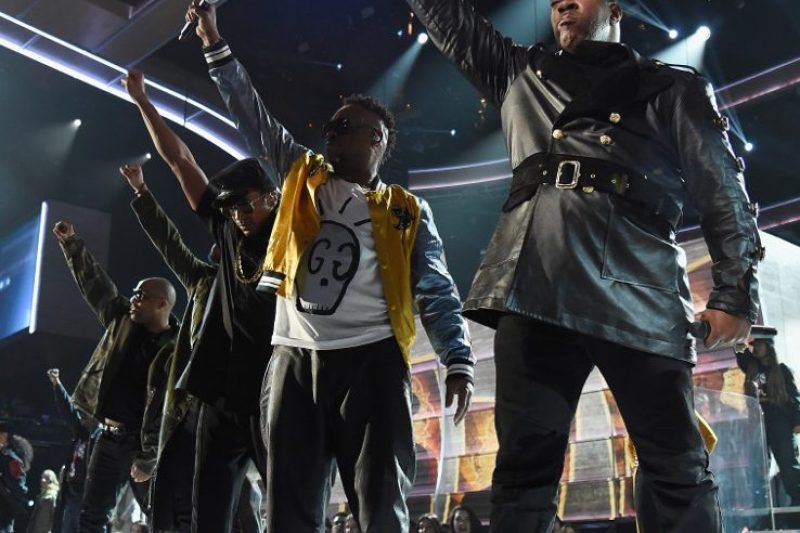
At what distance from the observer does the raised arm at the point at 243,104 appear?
9.62 ft

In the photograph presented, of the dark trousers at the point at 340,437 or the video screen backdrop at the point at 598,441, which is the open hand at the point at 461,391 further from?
the video screen backdrop at the point at 598,441

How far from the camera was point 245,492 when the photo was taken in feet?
13.2

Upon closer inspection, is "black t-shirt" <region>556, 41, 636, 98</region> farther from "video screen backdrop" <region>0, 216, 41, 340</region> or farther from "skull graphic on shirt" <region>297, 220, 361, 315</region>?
"video screen backdrop" <region>0, 216, 41, 340</region>

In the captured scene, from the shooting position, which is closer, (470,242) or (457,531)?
(457,531)

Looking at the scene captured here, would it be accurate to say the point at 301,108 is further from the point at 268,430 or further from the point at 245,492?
the point at 268,430

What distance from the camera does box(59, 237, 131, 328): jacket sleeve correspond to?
516 cm

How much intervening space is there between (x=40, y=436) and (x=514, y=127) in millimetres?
13794

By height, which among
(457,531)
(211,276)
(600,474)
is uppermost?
(211,276)

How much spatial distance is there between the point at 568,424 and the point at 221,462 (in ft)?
4.78

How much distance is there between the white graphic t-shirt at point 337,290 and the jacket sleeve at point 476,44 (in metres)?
0.60

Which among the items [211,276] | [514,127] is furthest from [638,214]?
[211,276]

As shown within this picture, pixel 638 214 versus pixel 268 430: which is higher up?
pixel 638 214

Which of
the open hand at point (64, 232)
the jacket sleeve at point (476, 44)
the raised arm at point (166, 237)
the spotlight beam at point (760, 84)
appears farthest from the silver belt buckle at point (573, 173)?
the spotlight beam at point (760, 84)

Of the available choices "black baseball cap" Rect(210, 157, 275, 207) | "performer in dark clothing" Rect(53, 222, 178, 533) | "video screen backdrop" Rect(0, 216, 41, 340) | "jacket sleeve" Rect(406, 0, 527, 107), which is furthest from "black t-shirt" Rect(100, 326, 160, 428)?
"video screen backdrop" Rect(0, 216, 41, 340)
